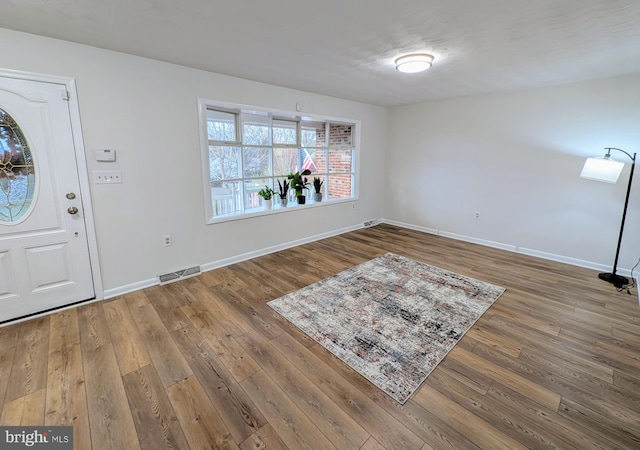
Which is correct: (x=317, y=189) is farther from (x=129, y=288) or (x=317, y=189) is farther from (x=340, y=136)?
(x=129, y=288)

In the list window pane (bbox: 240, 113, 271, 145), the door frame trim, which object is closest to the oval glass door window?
the door frame trim

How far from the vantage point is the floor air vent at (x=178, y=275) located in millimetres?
3241

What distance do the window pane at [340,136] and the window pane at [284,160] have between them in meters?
0.98

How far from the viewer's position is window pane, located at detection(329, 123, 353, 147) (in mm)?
5309

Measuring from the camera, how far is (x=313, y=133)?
5012mm

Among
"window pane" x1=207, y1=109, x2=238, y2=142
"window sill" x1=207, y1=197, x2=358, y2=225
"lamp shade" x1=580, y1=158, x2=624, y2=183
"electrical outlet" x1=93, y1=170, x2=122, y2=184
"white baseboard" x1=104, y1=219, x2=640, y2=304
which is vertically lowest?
"white baseboard" x1=104, y1=219, x2=640, y2=304

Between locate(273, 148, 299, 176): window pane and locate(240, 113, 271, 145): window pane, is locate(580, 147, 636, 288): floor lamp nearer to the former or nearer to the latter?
locate(273, 148, 299, 176): window pane

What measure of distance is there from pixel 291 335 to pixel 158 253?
196 cm

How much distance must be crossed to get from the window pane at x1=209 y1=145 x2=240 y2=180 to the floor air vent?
122 cm

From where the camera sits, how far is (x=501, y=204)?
4.48 m

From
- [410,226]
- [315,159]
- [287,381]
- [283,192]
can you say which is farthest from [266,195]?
[410,226]

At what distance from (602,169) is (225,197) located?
4.74 meters

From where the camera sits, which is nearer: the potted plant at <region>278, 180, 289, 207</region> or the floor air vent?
the floor air vent

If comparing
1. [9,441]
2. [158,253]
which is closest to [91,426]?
[9,441]
